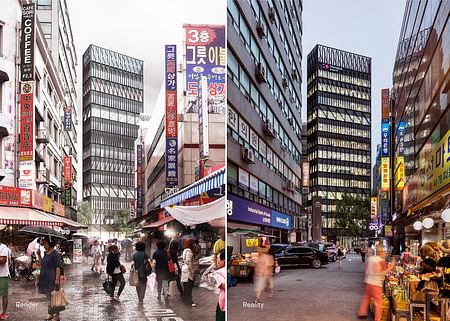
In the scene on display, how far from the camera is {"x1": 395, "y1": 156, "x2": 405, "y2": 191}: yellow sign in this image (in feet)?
14.4

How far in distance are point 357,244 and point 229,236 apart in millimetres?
1619

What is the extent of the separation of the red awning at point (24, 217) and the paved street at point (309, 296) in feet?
7.13

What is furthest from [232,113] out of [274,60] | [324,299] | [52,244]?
[52,244]

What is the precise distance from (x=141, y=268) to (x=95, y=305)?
66cm

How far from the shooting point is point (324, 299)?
17.3ft

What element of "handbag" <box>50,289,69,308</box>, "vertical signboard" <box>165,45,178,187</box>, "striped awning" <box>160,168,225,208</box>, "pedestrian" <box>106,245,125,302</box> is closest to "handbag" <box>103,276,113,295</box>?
"pedestrian" <box>106,245,125,302</box>

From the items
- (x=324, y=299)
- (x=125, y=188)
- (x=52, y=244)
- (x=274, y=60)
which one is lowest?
(x=324, y=299)

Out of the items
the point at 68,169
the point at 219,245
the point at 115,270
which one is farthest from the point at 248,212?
the point at 68,169

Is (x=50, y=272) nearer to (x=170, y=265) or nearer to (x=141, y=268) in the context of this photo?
(x=141, y=268)

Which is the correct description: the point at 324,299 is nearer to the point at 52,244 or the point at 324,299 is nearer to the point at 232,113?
the point at 232,113

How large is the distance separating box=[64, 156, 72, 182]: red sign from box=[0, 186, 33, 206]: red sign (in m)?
0.44

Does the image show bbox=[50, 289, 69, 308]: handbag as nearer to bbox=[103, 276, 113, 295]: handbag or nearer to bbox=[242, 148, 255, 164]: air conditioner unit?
bbox=[103, 276, 113, 295]: handbag

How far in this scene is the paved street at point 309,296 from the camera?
500 centimetres

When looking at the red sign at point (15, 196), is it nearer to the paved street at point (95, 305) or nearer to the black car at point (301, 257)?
the paved street at point (95, 305)
